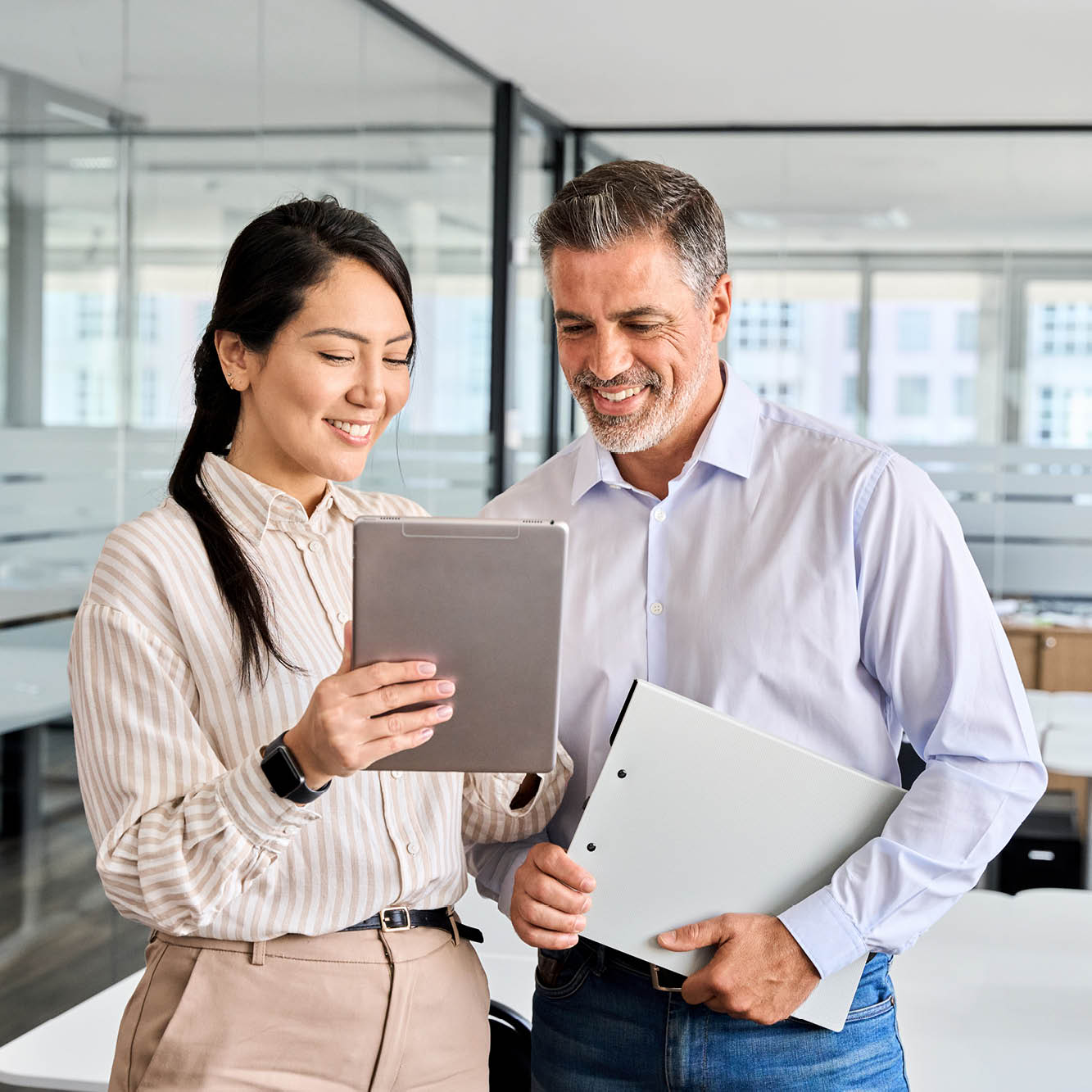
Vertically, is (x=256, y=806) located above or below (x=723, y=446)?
below

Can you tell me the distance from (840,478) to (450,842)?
1.82ft

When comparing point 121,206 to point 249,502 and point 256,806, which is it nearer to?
point 249,502

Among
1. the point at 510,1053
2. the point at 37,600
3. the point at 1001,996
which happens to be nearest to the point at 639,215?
the point at 510,1053

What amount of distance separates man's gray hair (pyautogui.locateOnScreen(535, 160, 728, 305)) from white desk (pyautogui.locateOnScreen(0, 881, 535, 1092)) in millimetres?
1146

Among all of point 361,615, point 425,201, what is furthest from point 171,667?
point 425,201

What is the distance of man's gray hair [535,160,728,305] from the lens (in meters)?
1.46

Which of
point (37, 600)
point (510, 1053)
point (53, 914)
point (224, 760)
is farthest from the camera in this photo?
point (53, 914)

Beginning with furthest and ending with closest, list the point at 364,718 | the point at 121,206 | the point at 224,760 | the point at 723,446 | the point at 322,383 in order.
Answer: the point at 121,206
the point at 723,446
the point at 322,383
the point at 224,760
the point at 364,718

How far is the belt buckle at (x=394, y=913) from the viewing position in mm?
1368

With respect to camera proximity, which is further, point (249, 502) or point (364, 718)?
point (249, 502)

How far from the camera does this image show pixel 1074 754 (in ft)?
12.9

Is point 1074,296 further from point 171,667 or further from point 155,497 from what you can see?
point 171,667

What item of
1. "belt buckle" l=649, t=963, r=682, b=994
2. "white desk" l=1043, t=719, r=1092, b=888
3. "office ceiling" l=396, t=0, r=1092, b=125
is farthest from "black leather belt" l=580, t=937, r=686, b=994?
"office ceiling" l=396, t=0, r=1092, b=125

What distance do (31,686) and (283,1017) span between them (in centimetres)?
200
